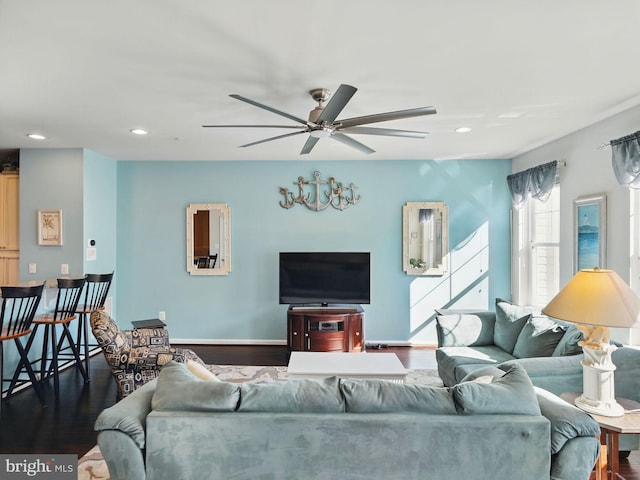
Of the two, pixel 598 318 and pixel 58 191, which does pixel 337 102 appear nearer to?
pixel 598 318

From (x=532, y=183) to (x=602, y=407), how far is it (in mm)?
3096

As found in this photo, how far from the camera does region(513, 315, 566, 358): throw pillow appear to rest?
3018 millimetres

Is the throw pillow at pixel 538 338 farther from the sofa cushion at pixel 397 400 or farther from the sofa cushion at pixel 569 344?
the sofa cushion at pixel 397 400

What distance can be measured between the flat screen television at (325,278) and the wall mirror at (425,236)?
2.38 feet

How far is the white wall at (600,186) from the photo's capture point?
317 cm

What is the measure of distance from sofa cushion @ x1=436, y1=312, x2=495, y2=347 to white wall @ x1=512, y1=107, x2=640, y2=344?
1.05 metres

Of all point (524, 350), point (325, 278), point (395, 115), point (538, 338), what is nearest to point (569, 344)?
point (538, 338)

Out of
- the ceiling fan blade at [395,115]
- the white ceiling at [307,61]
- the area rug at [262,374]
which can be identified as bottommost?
the area rug at [262,374]

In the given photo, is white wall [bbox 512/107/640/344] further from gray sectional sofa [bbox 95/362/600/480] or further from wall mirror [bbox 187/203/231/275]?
wall mirror [bbox 187/203/231/275]

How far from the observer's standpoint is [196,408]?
1692 mm

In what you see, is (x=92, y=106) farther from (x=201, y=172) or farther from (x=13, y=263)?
(x=13, y=263)

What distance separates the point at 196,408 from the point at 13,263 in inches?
183

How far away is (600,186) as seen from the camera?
3.52 m
